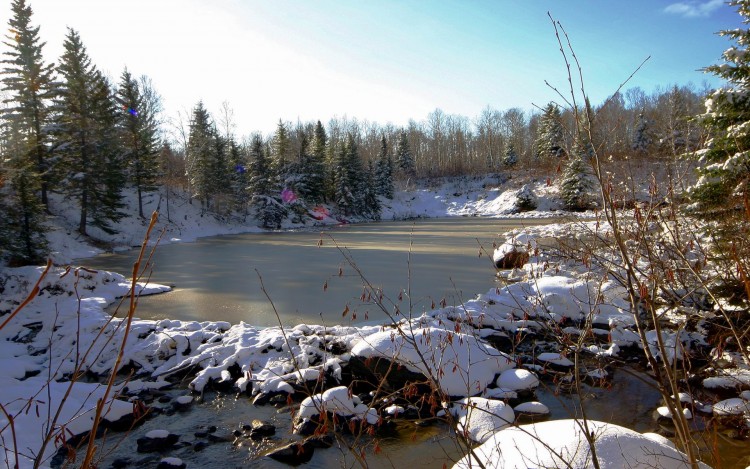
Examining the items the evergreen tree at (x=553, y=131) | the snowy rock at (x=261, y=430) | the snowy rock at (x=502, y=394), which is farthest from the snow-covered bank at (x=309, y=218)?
the snowy rock at (x=261, y=430)

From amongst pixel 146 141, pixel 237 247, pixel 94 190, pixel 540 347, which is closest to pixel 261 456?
pixel 540 347

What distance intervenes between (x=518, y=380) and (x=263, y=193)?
34605mm

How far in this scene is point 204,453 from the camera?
16.8 feet

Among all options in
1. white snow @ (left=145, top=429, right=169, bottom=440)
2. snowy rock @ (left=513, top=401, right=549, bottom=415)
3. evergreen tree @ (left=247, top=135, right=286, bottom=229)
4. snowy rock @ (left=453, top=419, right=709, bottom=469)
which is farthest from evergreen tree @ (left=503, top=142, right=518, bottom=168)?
snowy rock @ (left=453, top=419, right=709, bottom=469)

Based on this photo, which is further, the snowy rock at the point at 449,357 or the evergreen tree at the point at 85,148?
the evergreen tree at the point at 85,148

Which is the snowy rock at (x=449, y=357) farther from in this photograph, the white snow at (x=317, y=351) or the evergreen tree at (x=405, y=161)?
the evergreen tree at (x=405, y=161)

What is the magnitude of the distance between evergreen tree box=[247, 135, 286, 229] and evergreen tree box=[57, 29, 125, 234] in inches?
465

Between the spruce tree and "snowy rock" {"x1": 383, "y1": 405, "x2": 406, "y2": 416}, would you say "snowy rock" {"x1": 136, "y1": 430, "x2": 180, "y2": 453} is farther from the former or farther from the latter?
the spruce tree

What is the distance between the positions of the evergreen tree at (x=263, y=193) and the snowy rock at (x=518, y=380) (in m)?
33.2

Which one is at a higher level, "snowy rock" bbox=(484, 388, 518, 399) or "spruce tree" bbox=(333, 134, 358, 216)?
"spruce tree" bbox=(333, 134, 358, 216)

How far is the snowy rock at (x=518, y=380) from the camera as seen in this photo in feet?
20.6

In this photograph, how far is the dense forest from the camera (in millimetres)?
14156

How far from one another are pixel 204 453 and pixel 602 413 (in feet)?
16.1

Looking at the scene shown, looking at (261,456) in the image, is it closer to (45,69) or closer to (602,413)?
(602,413)
